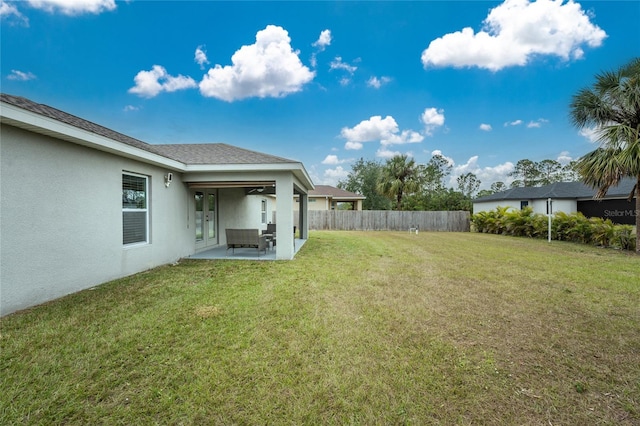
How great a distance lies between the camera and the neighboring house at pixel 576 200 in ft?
55.9

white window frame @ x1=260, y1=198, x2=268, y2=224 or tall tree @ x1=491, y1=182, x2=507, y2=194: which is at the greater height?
tall tree @ x1=491, y1=182, x2=507, y2=194

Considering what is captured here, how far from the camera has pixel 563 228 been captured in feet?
47.9

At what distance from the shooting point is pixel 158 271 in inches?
274

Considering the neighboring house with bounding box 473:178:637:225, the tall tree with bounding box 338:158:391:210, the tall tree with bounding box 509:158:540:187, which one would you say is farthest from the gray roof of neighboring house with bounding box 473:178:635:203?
the tall tree with bounding box 509:158:540:187

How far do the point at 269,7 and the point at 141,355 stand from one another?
12.7 meters

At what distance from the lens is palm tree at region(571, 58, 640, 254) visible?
33.3 feet

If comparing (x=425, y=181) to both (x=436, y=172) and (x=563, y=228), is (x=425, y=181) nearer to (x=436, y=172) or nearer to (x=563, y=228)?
(x=436, y=172)

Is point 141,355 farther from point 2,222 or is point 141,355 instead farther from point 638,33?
point 638,33

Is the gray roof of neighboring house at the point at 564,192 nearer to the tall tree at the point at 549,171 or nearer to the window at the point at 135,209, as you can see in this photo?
the tall tree at the point at 549,171

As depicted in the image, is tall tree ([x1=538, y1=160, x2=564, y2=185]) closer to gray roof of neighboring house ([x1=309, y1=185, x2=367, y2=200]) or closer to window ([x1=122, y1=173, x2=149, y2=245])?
gray roof of neighboring house ([x1=309, y1=185, x2=367, y2=200])

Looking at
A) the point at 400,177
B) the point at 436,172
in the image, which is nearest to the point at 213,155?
the point at 400,177

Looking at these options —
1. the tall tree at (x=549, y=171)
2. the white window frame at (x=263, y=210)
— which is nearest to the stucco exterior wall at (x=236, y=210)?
the white window frame at (x=263, y=210)

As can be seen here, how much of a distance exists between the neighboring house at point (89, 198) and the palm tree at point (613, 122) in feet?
39.5

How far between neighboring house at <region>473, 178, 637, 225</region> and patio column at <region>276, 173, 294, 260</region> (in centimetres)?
1830
